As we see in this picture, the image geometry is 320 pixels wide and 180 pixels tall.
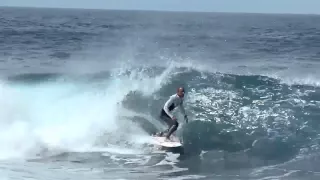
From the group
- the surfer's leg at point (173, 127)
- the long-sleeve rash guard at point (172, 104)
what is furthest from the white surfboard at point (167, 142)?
the long-sleeve rash guard at point (172, 104)

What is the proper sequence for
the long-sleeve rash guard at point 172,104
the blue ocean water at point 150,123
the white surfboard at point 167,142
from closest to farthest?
the blue ocean water at point 150,123, the white surfboard at point 167,142, the long-sleeve rash guard at point 172,104

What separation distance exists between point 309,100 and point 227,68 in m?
9.61

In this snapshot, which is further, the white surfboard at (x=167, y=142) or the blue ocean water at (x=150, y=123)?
the white surfboard at (x=167, y=142)

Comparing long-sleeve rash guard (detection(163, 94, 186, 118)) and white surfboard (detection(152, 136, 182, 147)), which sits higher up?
long-sleeve rash guard (detection(163, 94, 186, 118))

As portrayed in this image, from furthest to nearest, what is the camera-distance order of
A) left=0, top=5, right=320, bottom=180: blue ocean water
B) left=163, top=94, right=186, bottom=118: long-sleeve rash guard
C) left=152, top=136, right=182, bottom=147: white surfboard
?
left=163, top=94, right=186, bottom=118: long-sleeve rash guard → left=152, top=136, right=182, bottom=147: white surfboard → left=0, top=5, right=320, bottom=180: blue ocean water

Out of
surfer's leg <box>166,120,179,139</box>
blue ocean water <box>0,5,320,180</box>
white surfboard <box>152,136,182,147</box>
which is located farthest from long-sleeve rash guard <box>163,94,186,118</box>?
blue ocean water <box>0,5,320,180</box>

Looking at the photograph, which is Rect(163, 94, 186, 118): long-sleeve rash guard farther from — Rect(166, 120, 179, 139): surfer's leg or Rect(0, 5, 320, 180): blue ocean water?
Rect(0, 5, 320, 180): blue ocean water

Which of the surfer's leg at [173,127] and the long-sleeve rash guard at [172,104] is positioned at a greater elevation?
the long-sleeve rash guard at [172,104]

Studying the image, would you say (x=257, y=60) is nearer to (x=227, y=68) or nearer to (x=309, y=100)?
(x=227, y=68)

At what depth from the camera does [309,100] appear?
22.4 metres

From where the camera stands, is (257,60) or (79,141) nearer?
(79,141)

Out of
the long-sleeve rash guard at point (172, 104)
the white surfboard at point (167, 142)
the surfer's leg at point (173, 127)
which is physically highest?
the long-sleeve rash guard at point (172, 104)

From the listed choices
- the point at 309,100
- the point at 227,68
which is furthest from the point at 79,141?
the point at 227,68

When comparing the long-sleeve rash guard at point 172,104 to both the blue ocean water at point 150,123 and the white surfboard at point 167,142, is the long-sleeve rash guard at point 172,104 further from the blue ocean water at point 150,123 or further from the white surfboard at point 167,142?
the blue ocean water at point 150,123
